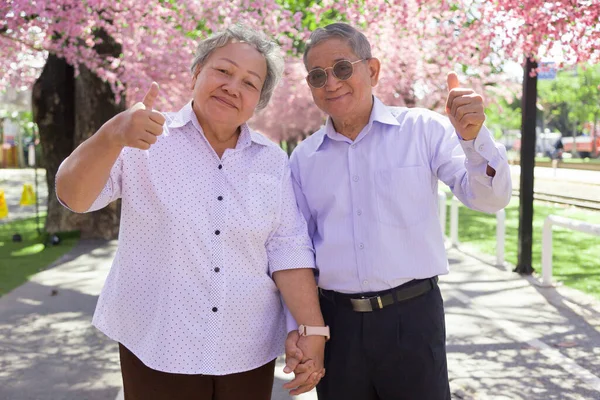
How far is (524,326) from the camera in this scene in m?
7.20

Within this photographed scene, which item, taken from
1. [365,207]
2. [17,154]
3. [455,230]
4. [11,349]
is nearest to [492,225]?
[455,230]

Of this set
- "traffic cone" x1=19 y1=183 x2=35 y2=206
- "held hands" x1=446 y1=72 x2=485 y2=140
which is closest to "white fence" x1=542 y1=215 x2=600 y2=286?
"held hands" x1=446 y1=72 x2=485 y2=140

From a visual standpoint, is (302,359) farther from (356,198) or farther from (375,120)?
(375,120)

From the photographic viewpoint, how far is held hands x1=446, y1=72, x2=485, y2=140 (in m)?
2.71

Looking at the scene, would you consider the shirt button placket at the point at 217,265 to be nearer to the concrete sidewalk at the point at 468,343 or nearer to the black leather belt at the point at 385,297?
the black leather belt at the point at 385,297

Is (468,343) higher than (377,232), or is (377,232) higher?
(377,232)

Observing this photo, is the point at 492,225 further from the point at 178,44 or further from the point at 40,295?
the point at 40,295

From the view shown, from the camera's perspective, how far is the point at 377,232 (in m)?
3.04

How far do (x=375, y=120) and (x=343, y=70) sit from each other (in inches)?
9.4

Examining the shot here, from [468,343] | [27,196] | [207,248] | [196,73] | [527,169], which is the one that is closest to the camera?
[207,248]

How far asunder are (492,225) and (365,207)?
15975 millimetres

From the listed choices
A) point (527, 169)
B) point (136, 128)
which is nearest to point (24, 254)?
point (527, 169)

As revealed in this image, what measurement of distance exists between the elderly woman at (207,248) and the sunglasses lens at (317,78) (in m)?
0.30

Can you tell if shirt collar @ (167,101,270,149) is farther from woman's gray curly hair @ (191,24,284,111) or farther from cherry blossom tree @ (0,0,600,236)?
cherry blossom tree @ (0,0,600,236)
